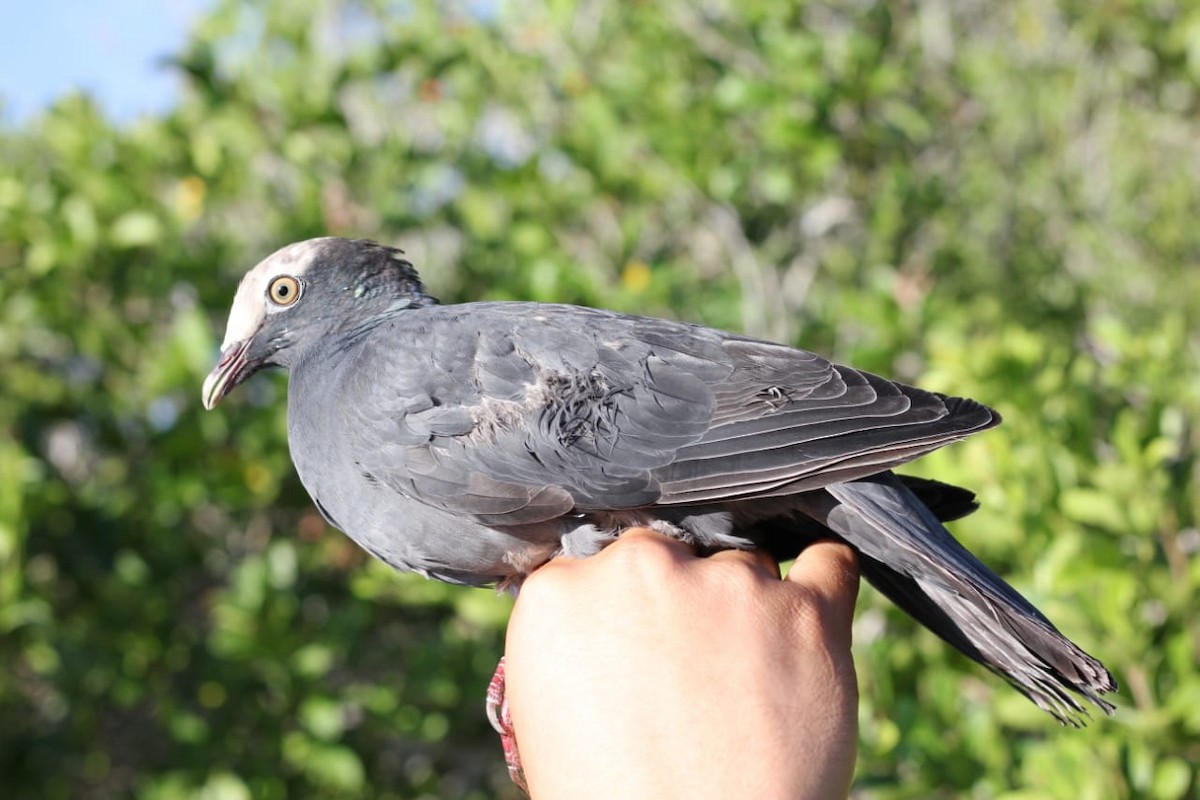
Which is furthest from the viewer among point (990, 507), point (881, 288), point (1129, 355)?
point (881, 288)

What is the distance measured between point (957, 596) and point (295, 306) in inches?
67.2

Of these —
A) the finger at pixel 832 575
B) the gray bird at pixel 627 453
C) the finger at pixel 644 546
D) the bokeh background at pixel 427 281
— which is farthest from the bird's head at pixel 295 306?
the bokeh background at pixel 427 281

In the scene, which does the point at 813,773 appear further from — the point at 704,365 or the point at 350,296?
the point at 350,296

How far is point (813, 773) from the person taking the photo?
188 centimetres

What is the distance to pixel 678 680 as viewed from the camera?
1.91m

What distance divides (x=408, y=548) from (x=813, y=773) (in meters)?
0.98

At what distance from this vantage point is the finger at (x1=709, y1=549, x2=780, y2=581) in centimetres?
220

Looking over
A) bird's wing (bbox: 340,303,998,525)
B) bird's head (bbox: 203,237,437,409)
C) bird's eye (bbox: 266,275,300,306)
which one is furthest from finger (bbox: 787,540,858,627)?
bird's eye (bbox: 266,275,300,306)

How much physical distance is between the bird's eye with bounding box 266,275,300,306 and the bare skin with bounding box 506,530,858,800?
112cm

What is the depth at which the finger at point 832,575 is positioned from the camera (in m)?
2.20

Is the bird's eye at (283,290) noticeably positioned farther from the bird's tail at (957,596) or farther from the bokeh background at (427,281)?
the bokeh background at (427,281)

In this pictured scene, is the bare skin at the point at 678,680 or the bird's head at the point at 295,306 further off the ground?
the bird's head at the point at 295,306

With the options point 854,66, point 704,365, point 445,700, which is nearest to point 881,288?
point 854,66

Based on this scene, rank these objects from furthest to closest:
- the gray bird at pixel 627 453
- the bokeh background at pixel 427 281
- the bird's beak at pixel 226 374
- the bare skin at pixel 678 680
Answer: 1. the bokeh background at pixel 427 281
2. the bird's beak at pixel 226 374
3. the gray bird at pixel 627 453
4. the bare skin at pixel 678 680
